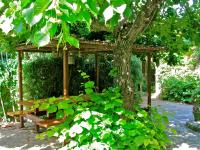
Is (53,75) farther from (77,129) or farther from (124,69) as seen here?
(77,129)

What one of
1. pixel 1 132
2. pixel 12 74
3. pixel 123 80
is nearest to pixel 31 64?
pixel 12 74

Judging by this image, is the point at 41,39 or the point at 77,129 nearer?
the point at 41,39

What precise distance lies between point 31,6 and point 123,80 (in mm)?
3336

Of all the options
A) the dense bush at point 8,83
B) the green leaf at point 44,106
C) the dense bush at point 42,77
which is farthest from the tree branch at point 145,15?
the dense bush at point 8,83

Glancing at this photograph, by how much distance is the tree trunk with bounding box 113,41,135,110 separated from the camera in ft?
14.8

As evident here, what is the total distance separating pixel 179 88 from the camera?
13.4 m

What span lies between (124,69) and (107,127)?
3.21 ft

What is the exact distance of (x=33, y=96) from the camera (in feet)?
28.0

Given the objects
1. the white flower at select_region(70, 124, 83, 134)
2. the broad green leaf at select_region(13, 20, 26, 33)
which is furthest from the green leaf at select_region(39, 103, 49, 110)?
the broad green leaf at select_region(13, 20, 26, 33)

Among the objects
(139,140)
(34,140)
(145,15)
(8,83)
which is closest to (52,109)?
(139,140)

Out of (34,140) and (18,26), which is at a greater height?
(18,26)

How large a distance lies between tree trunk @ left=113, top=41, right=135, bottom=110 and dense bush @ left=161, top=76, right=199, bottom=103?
29.2ft

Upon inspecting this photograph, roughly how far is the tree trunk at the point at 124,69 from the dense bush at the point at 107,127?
15 cm

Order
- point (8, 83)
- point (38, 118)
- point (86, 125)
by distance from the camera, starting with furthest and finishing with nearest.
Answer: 1. point (8, 83)
2. point (38, 118)
3. point (86, 125)
